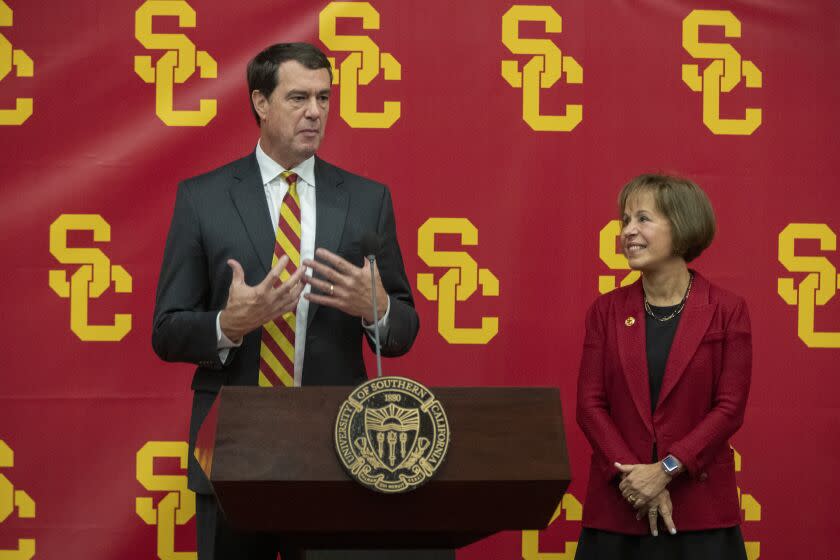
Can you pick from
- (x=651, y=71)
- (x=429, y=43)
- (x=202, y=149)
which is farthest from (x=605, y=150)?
(x=202, y=149)

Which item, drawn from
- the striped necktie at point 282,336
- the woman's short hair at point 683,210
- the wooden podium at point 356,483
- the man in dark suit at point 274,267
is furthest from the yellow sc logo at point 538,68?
the wooden podium at point 356,483

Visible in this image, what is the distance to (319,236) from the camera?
2188mm

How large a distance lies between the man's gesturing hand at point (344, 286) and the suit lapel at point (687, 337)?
31.2 inches

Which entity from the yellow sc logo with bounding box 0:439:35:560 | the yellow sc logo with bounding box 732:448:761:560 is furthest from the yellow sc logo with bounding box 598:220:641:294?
the yellow sc logo with bounding box 0:439:35:560

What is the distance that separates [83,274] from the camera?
10.3 feet

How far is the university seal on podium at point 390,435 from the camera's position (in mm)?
1548

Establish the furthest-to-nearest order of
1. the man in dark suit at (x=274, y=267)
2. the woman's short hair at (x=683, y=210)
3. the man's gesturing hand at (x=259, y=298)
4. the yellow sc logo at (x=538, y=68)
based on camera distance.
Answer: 1. the yellow sc logo at (x=538, y=68)
2. the woman's short hair at (x=683, y=210)
3. the man in dark suit at (x=274, y=267)
4. the man's gesturing hand at (x=259, y=298)

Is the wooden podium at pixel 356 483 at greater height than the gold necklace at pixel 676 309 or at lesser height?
lesser

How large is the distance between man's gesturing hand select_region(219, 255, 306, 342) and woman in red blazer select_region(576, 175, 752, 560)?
88cm

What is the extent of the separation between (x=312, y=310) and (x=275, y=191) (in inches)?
11.6

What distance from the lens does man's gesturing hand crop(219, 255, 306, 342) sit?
1889mm

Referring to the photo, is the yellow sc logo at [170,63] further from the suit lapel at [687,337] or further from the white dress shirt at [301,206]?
the suit lapel at [687,337]

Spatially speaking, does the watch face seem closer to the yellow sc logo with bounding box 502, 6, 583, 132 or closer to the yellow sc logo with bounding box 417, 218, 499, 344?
the yellow sc logo with bounding box 417, 218, 499, 344

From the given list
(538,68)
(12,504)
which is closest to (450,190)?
(538,68)
